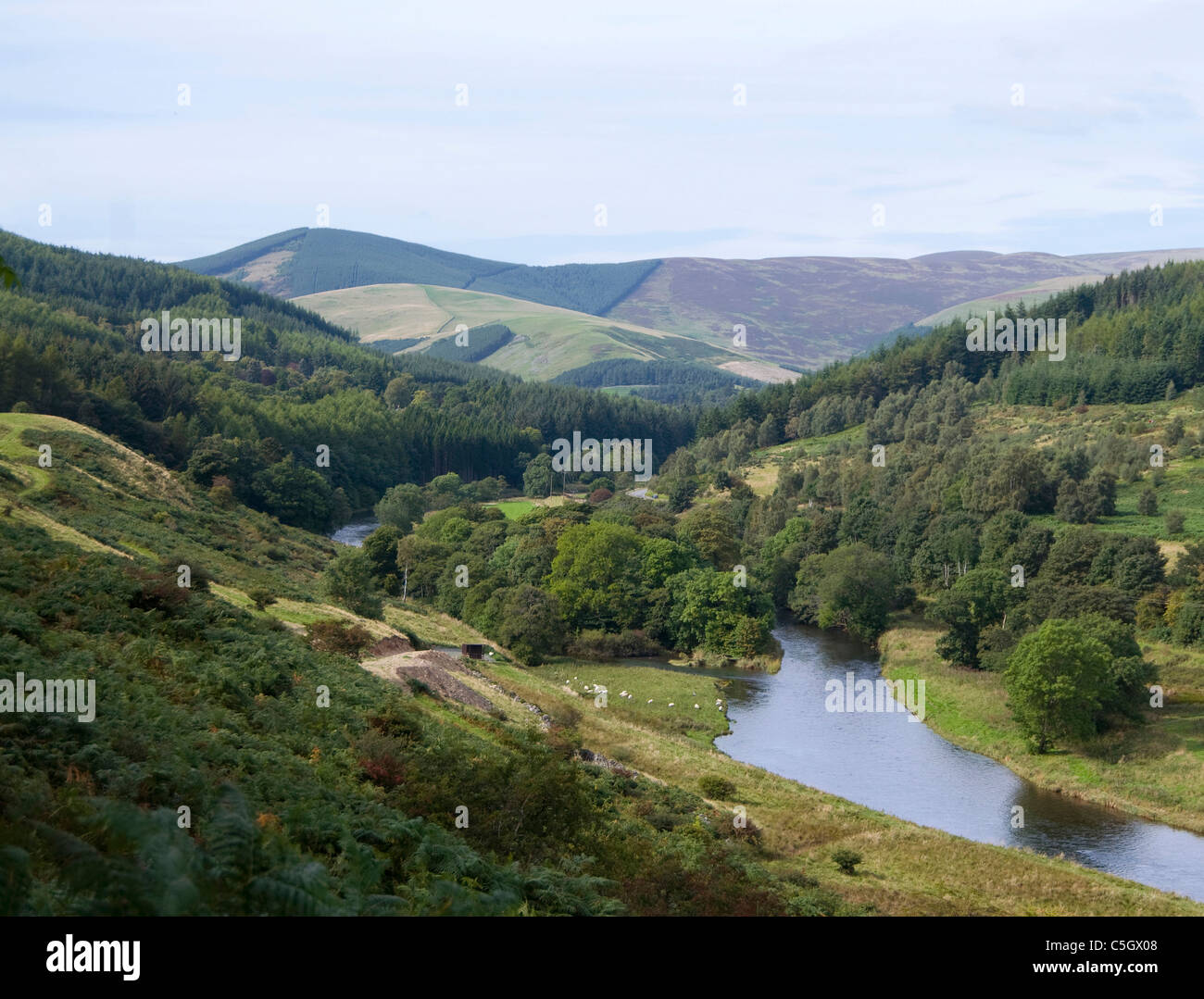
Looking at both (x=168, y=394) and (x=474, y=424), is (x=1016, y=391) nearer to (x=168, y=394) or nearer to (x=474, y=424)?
(x=474, y=424)

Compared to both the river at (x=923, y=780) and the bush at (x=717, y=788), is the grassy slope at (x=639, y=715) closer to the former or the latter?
the bush at (x=717, y=788)

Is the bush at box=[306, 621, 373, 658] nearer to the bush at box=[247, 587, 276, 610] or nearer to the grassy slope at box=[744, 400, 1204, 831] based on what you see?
the bush at box=[247, 587, 276, 610]

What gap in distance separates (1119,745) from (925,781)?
11.7 m

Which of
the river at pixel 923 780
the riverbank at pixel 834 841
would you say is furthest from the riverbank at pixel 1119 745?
the riverbank at pixel 834 841

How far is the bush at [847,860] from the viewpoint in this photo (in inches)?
1334

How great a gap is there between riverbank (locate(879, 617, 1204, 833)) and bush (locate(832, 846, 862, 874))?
2205 centimetres

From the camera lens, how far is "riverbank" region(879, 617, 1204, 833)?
50.2 metres

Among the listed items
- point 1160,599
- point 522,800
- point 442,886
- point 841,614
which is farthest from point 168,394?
point 442,886

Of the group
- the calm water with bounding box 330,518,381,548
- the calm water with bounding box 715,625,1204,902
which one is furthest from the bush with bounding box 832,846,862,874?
the calm water with bounding box 330,518,381,548

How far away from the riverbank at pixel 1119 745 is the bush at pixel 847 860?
72.4 ft

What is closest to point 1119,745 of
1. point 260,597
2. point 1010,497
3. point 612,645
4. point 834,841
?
point 834,841

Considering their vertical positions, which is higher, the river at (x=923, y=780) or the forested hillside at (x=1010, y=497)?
the forested hillside at (x=1010, y=497)

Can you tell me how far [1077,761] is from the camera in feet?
180
